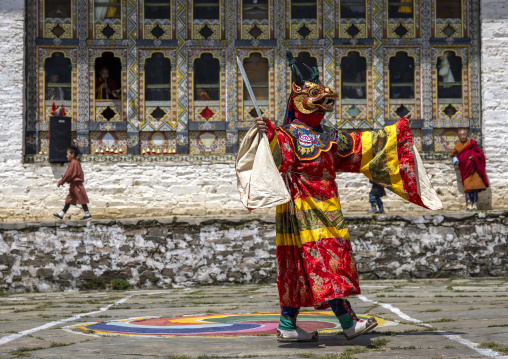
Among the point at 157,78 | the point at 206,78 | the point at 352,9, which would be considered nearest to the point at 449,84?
the point at 352,9

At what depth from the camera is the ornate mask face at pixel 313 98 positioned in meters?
6.32

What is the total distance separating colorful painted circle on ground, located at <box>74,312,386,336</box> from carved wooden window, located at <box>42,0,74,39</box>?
1111 cm

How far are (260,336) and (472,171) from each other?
10.9 m

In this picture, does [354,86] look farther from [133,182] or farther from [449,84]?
[133,182]

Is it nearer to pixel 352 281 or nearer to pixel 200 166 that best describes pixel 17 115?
pixel 200 166

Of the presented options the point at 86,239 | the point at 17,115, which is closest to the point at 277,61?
the point at 17,115

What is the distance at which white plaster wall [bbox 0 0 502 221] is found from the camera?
16.9 meters

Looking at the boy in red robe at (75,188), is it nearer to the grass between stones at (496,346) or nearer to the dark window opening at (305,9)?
the dark window opening at (305,9)

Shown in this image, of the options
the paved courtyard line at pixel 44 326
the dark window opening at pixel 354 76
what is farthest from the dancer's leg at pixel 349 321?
the dark window opening at pixel 354 76

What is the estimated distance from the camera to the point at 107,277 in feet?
41.2

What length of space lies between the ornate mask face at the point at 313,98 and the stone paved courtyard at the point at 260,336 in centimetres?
163

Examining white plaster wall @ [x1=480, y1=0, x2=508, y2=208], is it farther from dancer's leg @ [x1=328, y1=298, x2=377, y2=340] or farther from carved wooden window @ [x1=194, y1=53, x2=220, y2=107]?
dancer's leg @ [x1=328, y1=298, x2=377, y2=340]

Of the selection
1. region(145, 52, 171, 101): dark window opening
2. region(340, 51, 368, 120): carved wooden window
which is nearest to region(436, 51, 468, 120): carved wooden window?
region(340, 51, 368, 120): carved wooden window

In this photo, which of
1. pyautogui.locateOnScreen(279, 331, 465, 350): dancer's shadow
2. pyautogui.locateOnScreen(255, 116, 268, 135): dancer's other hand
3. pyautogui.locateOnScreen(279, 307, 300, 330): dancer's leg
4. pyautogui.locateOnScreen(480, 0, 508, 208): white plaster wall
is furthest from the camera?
pyautogui.locateOnScreen(480, 0, 508, 208): white plaster wall
